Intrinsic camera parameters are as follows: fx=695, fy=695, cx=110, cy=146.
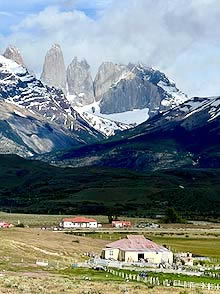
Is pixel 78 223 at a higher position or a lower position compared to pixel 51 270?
higher

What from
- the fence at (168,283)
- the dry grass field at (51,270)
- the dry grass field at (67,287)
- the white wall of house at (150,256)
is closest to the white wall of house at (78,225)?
the dry grass field at (51,270)

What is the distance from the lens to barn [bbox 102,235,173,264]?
351 feet

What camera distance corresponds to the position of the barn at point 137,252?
107 metres

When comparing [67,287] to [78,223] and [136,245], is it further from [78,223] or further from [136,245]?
[78,223]

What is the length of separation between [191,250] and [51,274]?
4911 cm

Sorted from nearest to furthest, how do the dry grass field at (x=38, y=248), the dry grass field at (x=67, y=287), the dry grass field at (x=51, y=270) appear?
the dry grass field at (x=67, y=287) < the dry grass field at (x=51, y=270) < the dry grass field at (x=38, y=248)

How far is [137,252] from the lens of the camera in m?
108

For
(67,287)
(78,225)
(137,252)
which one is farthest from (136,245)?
(78,225)

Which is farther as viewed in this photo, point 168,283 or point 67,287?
point 168,283

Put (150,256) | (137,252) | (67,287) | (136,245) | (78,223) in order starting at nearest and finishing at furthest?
(67,287) → (150,256) → (137,252) → (136,245) → (78,223)

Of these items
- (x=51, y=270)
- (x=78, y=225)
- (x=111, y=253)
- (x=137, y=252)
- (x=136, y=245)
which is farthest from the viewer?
(x=78, y=225)

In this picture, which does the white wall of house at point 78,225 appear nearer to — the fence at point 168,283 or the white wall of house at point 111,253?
the white wall of house at point 111,253

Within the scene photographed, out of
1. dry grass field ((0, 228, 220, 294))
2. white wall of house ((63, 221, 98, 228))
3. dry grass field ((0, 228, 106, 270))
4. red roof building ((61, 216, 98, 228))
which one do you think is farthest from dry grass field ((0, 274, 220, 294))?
red roof building ((61, 216, 98, 228))

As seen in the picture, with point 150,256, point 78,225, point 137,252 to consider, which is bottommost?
point 150,256
